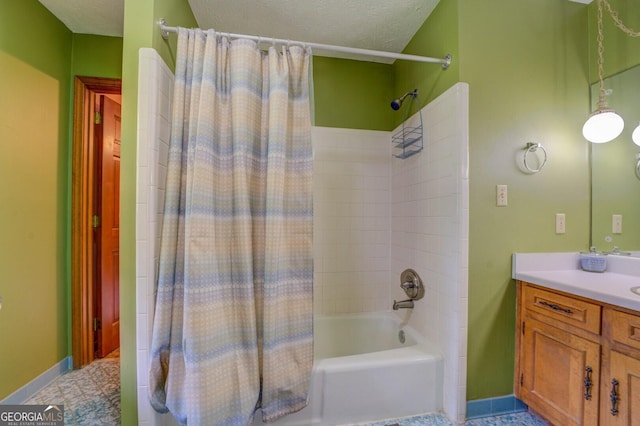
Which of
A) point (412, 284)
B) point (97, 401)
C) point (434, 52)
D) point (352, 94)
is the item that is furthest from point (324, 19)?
point (97, 401)

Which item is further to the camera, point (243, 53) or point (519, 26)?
point (519, 26)

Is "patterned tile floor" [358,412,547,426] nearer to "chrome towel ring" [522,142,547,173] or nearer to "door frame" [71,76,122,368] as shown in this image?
"chrome towel ring" [522,142,547,173]

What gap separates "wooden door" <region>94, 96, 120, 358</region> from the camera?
206 centimetres

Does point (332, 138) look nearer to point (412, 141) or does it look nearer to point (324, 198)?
point (324, 198)

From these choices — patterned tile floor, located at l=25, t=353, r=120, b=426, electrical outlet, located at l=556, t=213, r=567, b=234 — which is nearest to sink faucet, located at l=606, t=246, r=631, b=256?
electrical outlet, located at l=556, t=213, r=567, b=234

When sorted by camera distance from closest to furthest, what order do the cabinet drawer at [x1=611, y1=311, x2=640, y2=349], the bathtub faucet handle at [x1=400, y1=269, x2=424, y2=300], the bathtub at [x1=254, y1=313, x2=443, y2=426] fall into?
the cabinet drawer at [x1=611, y1=311, x2=640, y2=349], the bathtub at [x1=254, y1=313, x2=443, y2=426], the bathtub faucet handle at [x1=400, y1=269, x2=424, y2=300]

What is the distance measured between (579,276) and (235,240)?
1792 millimetres

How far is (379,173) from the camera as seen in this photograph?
7.45ft

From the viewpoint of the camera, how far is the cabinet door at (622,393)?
1.00m

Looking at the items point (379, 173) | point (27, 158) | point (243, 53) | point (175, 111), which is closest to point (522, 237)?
point (379, 173)

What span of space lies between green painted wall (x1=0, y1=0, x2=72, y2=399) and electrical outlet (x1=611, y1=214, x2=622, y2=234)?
3.46 metres

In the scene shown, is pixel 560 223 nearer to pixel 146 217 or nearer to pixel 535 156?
pixel 535 156

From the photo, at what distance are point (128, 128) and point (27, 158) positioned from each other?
98 cm

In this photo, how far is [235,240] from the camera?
50.5 inches
